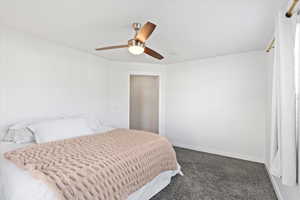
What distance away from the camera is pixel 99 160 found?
144cm

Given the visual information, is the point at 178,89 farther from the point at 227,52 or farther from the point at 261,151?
the point at 261,151

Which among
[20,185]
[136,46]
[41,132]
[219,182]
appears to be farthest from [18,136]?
[219,182]

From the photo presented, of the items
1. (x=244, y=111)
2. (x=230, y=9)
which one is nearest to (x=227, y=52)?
(x=244, y=111)

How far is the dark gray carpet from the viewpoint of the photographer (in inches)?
79.0

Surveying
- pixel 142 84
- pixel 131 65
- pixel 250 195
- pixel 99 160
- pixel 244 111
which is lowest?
pixel 250 195

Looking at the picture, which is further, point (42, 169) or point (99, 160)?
point (99, 160)

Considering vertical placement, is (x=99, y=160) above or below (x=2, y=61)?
below

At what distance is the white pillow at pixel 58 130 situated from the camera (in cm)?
213

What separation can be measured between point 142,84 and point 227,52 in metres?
2.66

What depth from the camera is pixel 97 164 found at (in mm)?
1365

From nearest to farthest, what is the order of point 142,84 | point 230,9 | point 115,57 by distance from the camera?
point 230,9 < point 115,57 < point 142,84

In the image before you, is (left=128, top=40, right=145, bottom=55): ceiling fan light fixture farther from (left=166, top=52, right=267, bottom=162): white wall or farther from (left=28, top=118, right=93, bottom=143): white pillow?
(left=166, top=52, right=267, bottom=162): white wall

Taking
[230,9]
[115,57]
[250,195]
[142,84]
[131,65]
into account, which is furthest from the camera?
[142,84]

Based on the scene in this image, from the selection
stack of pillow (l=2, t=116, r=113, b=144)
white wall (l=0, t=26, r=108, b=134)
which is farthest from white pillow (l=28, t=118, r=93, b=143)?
white wall (l=0, t=26, r=108, b=134)
